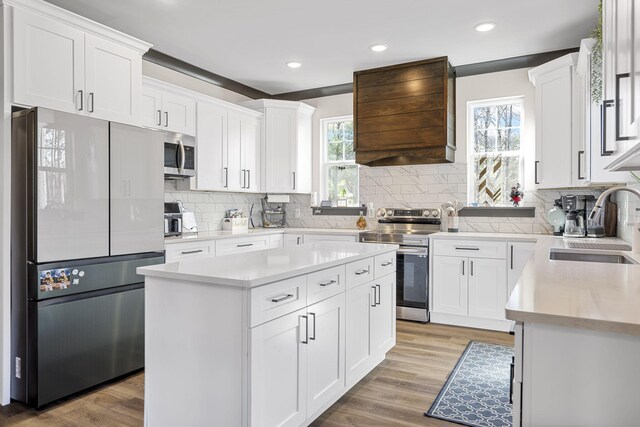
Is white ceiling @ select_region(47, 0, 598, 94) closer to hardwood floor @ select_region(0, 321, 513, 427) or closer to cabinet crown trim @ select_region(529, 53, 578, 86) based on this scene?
→ cabinet crown trim @ select_region(529, 53, 578, 86)

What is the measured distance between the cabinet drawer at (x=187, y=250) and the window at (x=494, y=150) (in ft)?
9.29

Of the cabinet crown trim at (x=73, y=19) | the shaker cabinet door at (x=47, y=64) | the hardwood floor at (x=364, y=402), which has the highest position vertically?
the cabinet crown trim at (x=73, y=19)

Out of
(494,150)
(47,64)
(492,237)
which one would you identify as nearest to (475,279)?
Answer: (492,237)

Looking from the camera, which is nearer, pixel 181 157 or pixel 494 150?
pixel 181 157

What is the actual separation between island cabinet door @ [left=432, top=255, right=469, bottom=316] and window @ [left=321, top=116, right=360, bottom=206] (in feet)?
5.00

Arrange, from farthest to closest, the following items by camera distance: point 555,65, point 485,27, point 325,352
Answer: point 555,65, point 485,27, point 325,352

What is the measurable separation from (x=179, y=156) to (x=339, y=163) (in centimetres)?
219

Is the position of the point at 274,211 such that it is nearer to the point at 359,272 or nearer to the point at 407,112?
the point at 407,112

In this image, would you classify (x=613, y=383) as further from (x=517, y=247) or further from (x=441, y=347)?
(x=517, y=247)

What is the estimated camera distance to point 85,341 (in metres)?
2.78

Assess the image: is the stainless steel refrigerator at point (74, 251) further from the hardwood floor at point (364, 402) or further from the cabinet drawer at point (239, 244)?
the cabinet drawer at point (239, 244)

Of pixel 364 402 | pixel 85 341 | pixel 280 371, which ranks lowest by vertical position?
pixel 364 402

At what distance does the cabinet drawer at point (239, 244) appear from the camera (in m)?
4.24

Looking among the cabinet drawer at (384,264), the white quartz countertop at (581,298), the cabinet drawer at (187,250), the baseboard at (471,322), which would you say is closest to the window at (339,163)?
the baseboard at (471,322)
